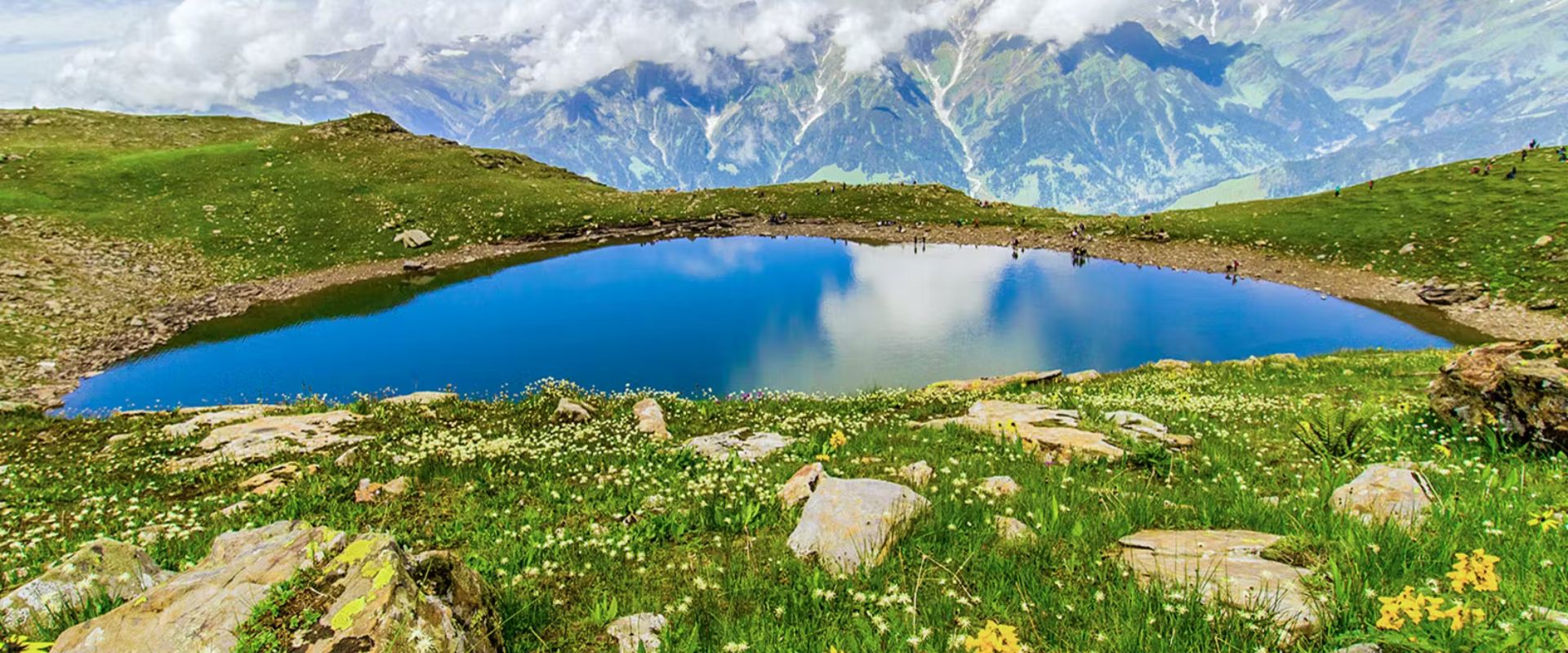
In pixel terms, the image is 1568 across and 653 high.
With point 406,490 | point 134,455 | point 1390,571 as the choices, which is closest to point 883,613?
point 1390,571

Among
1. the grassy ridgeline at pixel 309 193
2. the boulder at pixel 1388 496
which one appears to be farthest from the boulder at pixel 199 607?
the grassy ridgeline at pixel 309 193

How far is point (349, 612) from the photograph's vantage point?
3826 mm

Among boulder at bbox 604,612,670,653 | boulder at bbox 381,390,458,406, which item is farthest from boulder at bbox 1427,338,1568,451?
boulder at bbox 381,390,458,406

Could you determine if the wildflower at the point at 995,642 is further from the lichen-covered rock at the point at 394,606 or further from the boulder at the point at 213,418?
the boulder at the point at 213,418

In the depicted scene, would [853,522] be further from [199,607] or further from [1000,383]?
[1000,383]

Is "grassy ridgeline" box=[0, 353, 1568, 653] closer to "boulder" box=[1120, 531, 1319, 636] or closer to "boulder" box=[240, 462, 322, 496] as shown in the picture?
"boulder" box=[1120, 531, 1319, 636]

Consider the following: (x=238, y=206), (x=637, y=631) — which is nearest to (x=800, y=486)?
(x=637, y=631)

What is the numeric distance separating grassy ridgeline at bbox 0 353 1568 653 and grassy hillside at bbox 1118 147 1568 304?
45013 millimetres

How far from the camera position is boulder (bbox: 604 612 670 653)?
4789mm

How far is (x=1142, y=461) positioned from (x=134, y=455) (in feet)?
69.4

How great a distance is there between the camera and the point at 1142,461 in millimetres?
10492

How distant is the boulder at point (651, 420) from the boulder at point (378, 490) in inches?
192

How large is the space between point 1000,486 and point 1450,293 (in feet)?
187

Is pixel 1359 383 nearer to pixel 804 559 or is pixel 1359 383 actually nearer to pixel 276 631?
pixel 804 559
